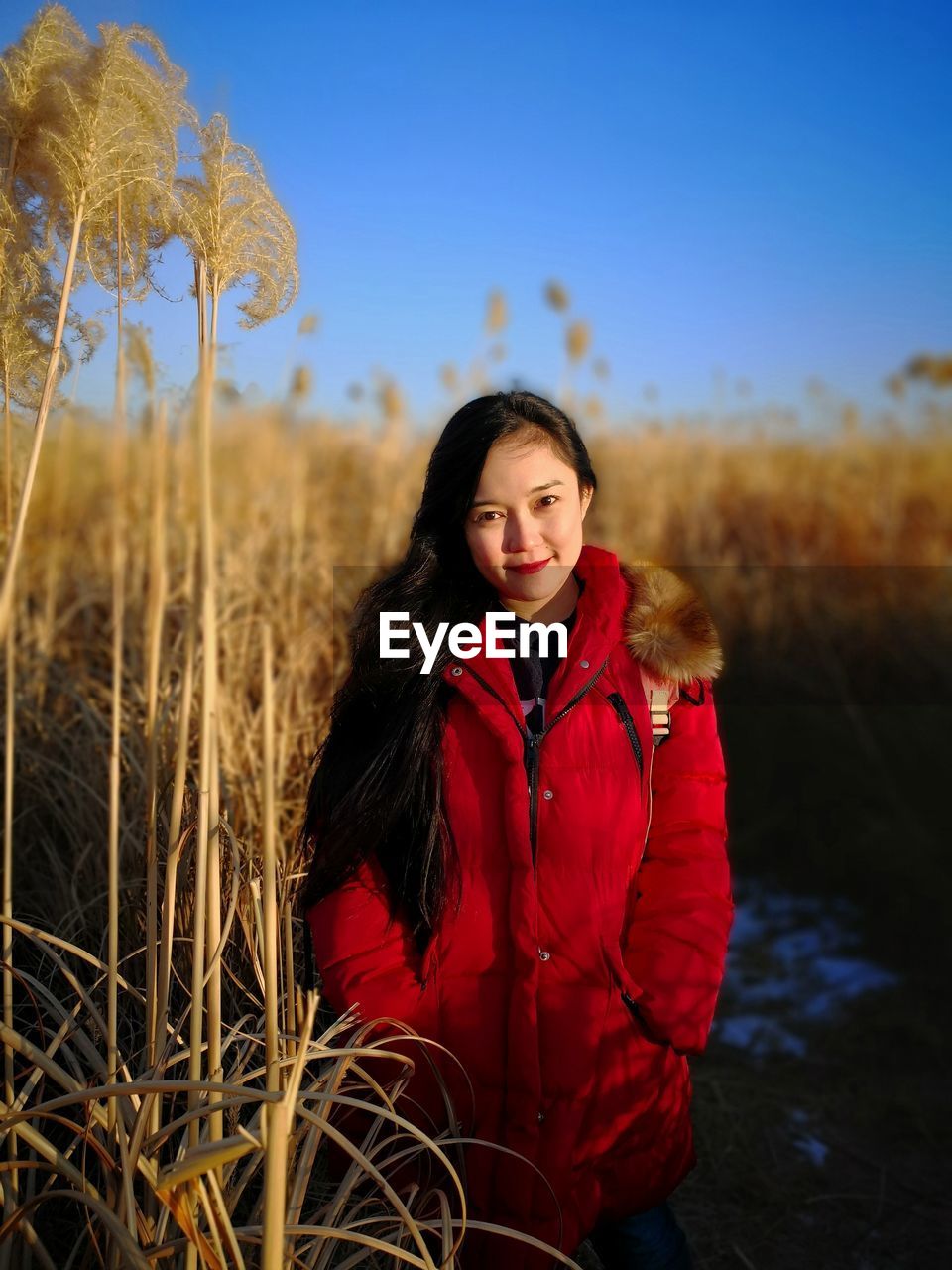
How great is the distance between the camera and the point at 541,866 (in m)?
1.36

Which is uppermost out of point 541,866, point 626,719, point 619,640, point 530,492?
point 530,492

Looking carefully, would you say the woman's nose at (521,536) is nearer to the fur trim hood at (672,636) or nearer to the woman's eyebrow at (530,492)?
the woman's eyebrow at (530,492)

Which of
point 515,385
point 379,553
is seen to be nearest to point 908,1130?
point 515,385

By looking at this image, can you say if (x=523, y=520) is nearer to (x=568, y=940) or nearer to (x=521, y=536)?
(x=521, y=536)

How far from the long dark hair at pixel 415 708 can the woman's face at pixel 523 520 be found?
27 millimetres

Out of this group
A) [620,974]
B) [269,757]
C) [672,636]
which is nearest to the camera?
[269,757]

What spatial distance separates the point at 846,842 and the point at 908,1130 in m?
1.39

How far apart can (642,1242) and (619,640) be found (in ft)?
2.73

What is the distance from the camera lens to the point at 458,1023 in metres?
1.37

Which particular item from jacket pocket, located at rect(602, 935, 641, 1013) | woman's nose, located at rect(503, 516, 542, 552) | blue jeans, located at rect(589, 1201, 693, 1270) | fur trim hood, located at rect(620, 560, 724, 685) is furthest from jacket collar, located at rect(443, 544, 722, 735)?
blue jeans, located at rect(589, 1201, 693, 1270)

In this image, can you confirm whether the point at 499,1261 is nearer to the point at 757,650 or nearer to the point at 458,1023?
the point at 458,1023

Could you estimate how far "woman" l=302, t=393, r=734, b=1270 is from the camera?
134 cm

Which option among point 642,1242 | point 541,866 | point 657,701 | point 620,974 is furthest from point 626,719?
point 642,1242

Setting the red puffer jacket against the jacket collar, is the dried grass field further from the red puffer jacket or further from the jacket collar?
the jacket collar
